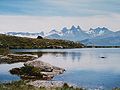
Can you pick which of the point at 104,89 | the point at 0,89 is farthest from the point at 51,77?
the point at 0,89

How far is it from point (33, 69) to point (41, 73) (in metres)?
3.02

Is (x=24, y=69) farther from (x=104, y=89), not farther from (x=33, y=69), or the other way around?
(x=104, y=89)

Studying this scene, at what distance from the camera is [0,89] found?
32625mm

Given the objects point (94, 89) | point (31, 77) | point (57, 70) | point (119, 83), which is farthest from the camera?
point (57, 70)

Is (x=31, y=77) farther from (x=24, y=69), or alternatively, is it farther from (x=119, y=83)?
(x=119, y=83)

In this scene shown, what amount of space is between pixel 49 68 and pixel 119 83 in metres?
19.8

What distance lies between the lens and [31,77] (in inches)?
2680

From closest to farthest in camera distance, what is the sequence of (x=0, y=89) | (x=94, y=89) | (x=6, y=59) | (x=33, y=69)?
(x=0, y=89) → (x=94, y=89) → (x=33, y=69) → (x=6, y=59)

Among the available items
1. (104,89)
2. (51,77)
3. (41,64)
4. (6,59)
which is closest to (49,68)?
(41,64)

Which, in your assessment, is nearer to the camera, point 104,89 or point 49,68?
point 104,89

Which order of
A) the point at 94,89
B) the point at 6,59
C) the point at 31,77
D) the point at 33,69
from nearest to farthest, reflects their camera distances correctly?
the point at 94,89, the point at 31,77, the point at 33,69, the point at 6,59

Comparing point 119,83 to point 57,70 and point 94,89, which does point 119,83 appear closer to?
point 94,89

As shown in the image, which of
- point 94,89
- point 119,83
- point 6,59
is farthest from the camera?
point 6,59

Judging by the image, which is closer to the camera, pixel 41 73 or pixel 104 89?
pixel 104 89
